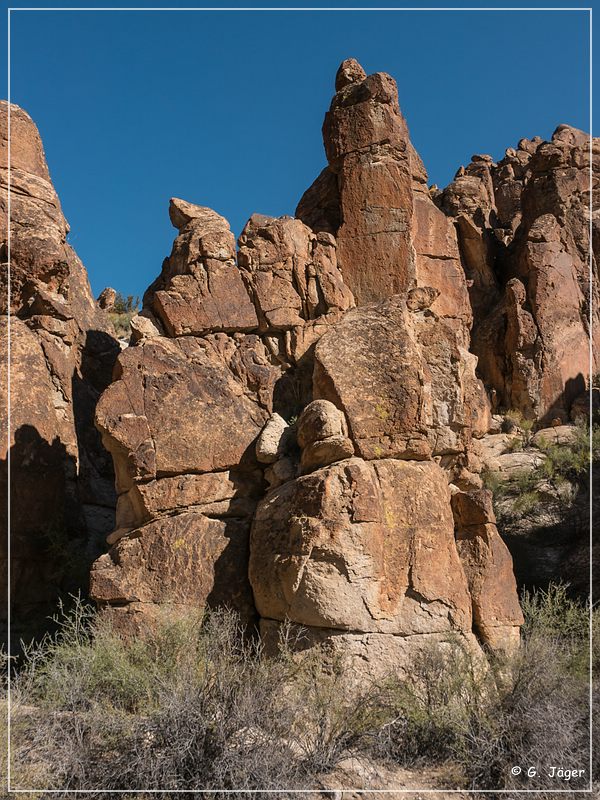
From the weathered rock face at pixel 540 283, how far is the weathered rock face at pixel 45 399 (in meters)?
10.9

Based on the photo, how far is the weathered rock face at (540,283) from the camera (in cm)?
2011

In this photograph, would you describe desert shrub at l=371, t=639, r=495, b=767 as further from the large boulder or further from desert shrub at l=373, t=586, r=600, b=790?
the large boulder

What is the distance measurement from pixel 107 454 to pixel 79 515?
1.87 m

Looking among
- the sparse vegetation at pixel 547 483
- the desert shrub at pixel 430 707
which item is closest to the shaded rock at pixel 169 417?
the desert shrub at pixel 430 707

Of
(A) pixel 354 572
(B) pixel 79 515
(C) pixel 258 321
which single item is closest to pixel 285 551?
(A) pixel 354 572

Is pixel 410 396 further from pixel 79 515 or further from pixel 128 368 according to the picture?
pixel 79 515

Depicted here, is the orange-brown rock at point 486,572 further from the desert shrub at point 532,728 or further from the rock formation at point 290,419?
the desert shrub at point 532,728

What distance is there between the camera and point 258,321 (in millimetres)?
11047

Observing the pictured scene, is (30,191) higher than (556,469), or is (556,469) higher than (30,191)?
(30,191)

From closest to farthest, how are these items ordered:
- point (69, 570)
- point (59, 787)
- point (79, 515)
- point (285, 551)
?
point (59, 787), point (285, 551), point (69, 570), point (79, 515)

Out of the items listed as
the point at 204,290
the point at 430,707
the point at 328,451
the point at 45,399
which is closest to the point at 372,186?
the point at 204,290

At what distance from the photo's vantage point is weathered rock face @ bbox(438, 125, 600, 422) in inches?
792

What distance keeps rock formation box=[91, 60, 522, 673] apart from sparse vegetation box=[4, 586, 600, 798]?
53 centimetres

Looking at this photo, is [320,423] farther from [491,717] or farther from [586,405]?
[586,405]
